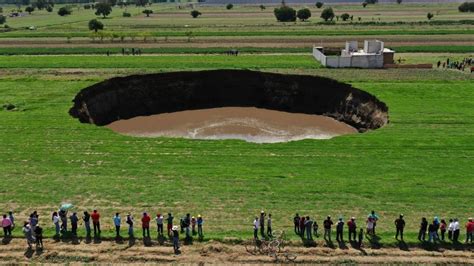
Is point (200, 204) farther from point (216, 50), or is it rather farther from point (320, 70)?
point (216, 50)

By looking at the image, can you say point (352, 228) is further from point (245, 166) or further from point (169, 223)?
point (245, 166)

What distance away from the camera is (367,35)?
297 feet

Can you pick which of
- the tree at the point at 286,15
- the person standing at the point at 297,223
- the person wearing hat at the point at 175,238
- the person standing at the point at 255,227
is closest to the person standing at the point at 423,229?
the person standing at the point at 297,223

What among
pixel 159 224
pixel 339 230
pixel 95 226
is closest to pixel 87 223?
pixel 95 226

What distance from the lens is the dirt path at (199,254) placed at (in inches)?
848

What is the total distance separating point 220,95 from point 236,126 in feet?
35.8

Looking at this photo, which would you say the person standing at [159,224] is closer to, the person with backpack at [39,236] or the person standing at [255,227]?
the person standing at [255,227]

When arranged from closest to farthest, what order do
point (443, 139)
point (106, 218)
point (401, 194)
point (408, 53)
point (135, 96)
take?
point (106, 218) → point (401, 194) → point (443, 139) → point (135, 96) → point (408, 53)

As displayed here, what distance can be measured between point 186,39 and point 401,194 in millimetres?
68385

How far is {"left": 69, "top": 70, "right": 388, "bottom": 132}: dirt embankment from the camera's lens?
49.2m

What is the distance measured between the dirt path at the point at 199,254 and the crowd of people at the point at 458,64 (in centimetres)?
4587

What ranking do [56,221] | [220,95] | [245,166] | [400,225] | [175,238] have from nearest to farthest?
[175,238] → [400,225] → [56,221] → [245,166] → [220,95]

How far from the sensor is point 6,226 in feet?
75.4

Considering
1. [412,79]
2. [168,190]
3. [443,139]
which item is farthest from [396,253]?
[412,79]
